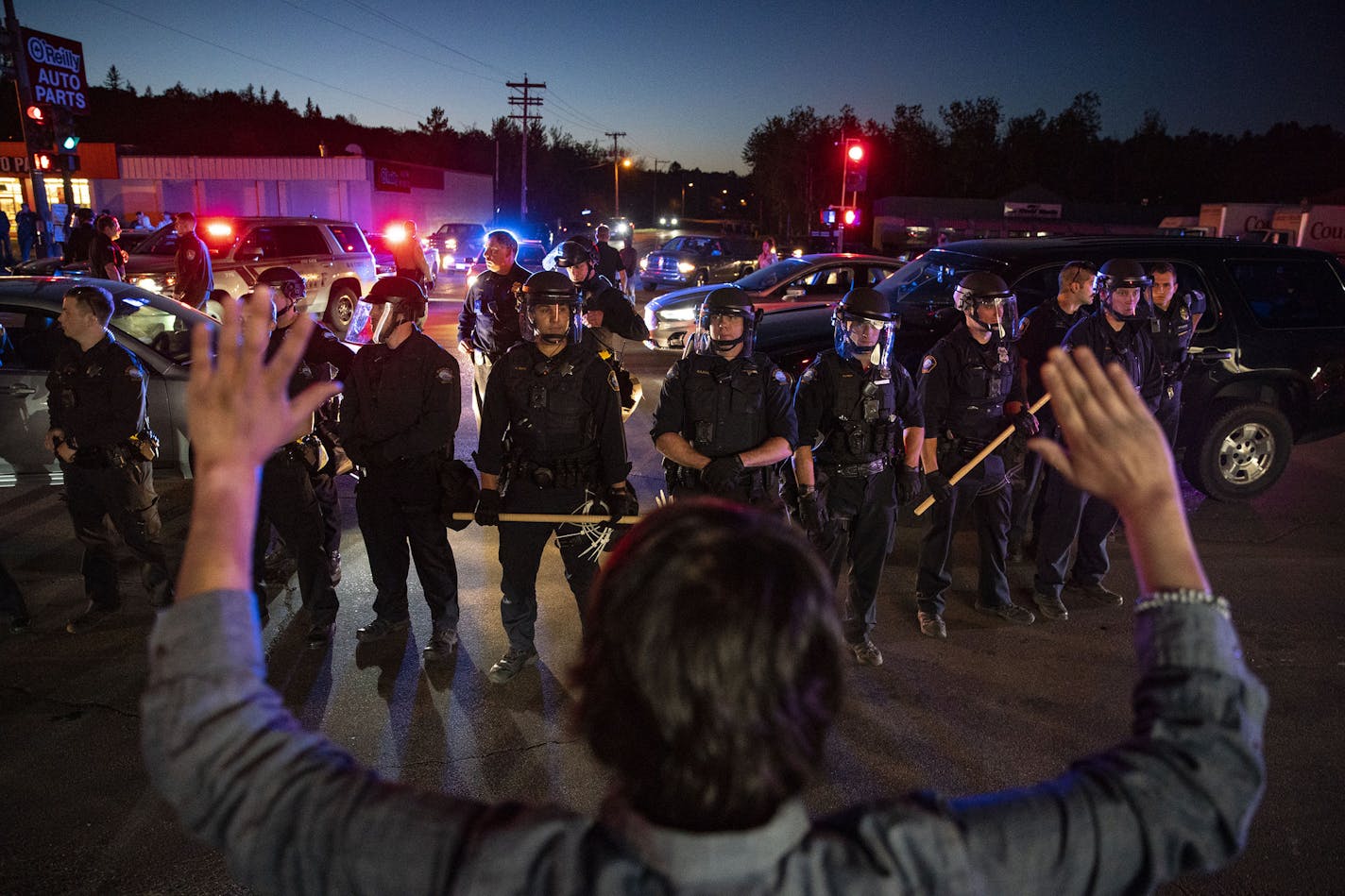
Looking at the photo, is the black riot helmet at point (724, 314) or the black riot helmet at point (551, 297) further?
the black riot helmet at point (724, 314)

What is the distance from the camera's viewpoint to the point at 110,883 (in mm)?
3102

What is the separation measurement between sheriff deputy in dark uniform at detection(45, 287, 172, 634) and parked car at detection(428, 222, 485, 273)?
25.7 metres

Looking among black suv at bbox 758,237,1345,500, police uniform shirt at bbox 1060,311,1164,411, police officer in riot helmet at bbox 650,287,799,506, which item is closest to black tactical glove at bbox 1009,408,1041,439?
police uniform shirt at bbox 1060,311,1164,411

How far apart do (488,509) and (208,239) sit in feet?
45.5

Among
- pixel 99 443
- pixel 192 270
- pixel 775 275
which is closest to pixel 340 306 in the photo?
pixel 192 270

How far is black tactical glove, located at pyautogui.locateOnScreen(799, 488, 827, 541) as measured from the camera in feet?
15.2

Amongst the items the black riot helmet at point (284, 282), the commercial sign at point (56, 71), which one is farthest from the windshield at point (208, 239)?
the black riot helmet at point (284, 282)

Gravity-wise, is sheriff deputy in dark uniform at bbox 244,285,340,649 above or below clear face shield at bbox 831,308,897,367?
below

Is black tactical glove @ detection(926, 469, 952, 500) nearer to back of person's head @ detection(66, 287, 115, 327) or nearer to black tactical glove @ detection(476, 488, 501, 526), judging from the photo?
black tactical glove @ detection(476, 488, 501, 526)

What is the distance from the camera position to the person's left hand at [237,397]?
119 centimetres

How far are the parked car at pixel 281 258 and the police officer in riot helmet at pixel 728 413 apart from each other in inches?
470

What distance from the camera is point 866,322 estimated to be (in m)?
4.77

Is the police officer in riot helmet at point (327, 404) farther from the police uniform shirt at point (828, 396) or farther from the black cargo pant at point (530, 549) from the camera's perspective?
the police uniform shirt at point (828, 396)

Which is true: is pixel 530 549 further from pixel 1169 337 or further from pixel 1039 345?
pixel 1169 337
